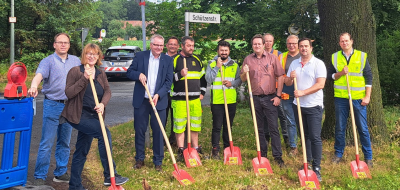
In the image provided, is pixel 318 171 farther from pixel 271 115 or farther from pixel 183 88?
pixel 183 88

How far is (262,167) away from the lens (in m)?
5.50

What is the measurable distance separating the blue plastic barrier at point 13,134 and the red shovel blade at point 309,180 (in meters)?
3.21

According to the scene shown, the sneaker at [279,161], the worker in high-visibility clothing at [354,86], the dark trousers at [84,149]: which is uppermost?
the worker in high-visibility clothing at [354,86]

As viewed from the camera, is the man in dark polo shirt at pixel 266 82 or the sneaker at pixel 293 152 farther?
the sneaker at pixel 293 152

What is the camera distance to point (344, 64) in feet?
18.7

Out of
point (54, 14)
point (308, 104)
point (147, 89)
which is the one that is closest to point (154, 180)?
point (147, 89)

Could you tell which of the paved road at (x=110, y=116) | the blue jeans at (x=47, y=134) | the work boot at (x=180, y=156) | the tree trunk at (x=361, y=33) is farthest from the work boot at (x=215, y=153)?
the blue jeans at (x=47, y=134)

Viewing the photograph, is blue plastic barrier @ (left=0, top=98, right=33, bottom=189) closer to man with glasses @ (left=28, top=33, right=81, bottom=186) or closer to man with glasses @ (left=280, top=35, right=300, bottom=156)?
man with glasses @ (left=28, top=33, right=81, bottom=186)

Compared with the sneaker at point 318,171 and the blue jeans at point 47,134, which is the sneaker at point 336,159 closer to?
the sneaker at point 318,171

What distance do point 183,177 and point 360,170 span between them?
7.44 feet

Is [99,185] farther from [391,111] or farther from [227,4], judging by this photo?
[227,4]

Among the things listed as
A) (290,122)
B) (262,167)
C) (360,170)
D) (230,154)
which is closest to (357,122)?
(360,170)

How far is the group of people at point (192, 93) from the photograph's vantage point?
15.2ft

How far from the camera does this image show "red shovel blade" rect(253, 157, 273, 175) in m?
→ 5.40
